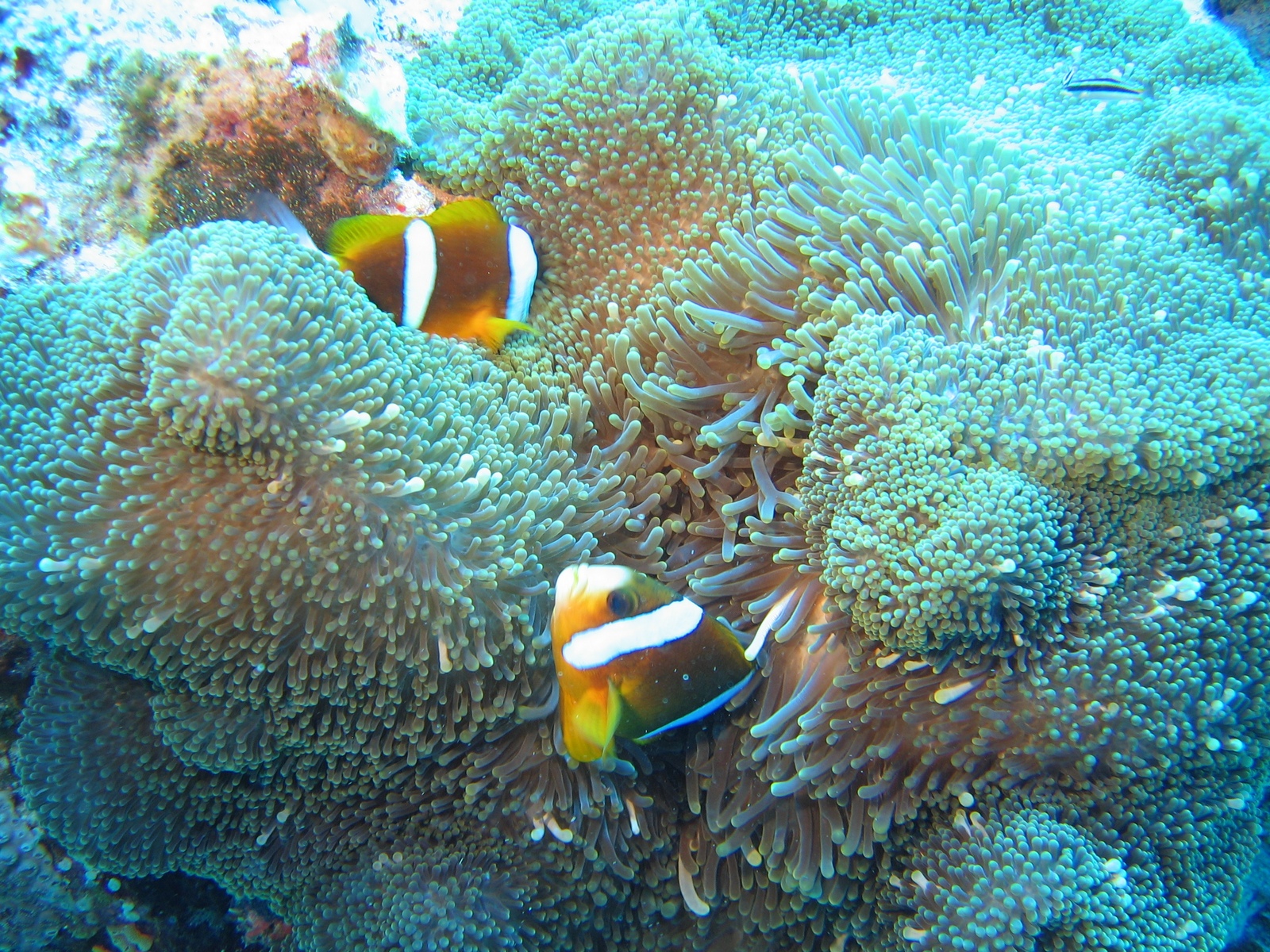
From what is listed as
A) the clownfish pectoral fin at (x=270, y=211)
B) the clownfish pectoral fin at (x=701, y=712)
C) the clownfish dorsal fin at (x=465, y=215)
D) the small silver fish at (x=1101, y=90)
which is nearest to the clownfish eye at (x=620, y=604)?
the clownfish pectoral fin at (x=701, y=712)

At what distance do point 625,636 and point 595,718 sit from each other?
0.16 m

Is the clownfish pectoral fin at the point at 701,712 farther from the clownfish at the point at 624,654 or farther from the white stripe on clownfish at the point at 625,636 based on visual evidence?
the white stripe on clownfish at the point at 625,636

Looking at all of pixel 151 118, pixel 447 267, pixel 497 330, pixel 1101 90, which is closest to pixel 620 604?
pixel 497 330

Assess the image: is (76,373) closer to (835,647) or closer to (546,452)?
(546,452)

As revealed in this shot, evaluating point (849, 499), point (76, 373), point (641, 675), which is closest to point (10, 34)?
point (76, 373)

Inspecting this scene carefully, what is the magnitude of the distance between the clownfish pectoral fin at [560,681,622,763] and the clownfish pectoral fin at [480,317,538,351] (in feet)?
2.98

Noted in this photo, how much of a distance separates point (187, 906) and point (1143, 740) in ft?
8.70

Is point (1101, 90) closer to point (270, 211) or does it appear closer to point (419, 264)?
point (419, 264)

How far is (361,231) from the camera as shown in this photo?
166cm

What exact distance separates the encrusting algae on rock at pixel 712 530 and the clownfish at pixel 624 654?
167 millimetres

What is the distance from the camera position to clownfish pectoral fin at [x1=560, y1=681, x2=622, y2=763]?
49.8 inches

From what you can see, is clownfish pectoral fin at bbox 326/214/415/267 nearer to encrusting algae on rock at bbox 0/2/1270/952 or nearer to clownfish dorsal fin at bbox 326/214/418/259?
clownfish dorsal fin at bbox 326/214/418/259

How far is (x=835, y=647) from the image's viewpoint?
4.84 feet

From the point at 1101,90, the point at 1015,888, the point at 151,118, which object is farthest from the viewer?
the point at 1101,90
